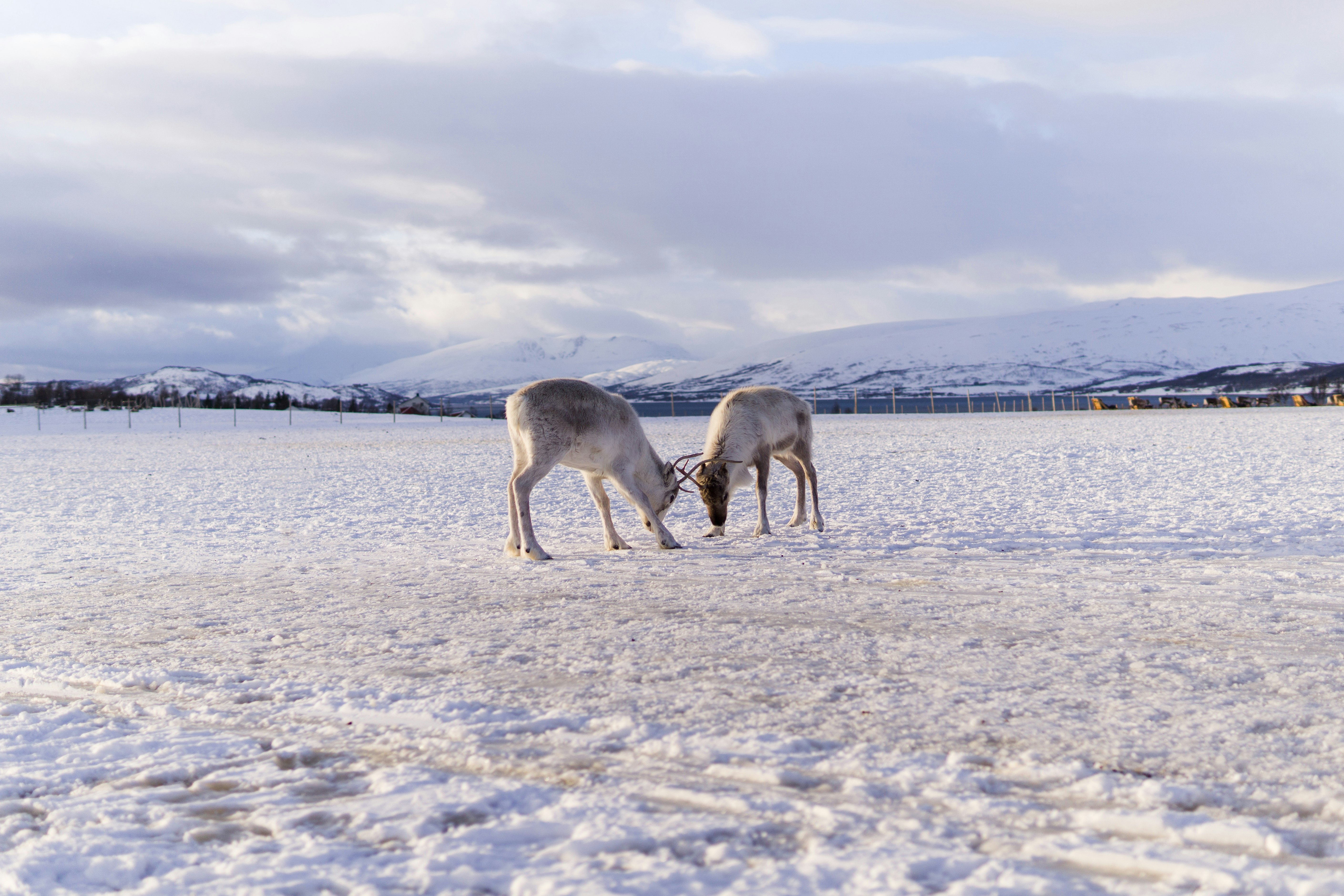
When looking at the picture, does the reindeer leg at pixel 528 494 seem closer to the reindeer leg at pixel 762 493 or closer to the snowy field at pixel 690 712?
the snowy field at pixel 690 712

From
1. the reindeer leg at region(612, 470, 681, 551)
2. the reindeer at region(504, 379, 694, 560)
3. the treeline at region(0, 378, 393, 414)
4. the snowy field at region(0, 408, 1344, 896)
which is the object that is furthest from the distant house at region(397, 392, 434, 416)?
the snowy field at region(0, 408, 1344, 896)

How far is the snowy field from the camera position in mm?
2852

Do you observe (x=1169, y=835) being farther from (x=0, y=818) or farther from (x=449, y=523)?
(x=449, y=523)

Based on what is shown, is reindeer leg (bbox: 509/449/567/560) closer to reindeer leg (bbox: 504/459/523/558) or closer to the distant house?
reindeer leg (bbox: 504/459/523/558)

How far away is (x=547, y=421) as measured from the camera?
924 cm

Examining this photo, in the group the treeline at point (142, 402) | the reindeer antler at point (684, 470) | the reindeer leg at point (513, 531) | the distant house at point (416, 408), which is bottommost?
the reindeer leg at point (513, 531)

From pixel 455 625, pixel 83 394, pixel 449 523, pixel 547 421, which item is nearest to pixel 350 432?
pixel 449 523

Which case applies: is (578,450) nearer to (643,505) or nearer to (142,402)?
(643,505)

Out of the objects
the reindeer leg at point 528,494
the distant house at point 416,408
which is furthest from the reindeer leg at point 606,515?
the distant house at point 416,408

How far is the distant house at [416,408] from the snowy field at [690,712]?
66.4 metres

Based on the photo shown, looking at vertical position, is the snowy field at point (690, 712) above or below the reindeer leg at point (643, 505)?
below

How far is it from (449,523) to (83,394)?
359ft

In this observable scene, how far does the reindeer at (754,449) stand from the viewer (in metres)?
10.8

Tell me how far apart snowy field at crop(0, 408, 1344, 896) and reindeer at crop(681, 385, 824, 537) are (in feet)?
2.35
